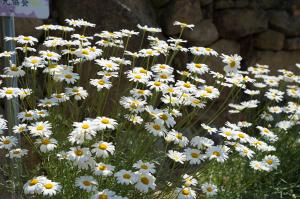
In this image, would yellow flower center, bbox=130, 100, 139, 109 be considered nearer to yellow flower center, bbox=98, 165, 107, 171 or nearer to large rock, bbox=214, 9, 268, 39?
yellow flower center, bbox=98, 165, 107, 171

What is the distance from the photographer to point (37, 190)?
195 cm

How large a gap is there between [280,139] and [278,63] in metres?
1.54

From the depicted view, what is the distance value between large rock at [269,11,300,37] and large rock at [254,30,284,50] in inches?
2.4

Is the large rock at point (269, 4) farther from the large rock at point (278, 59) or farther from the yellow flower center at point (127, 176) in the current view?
the yellow flower center at point (127, 176)

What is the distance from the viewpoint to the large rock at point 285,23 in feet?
15.3

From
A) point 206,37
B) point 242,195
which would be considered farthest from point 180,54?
point 242,195

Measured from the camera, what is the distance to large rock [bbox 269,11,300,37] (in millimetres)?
4672

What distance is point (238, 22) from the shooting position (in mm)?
4473

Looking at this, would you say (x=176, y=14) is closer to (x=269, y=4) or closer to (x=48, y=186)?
(x=269, y=4)

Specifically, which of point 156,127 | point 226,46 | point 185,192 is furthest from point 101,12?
point 185,192

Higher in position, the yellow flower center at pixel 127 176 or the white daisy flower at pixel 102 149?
the white daisy flower at pixel 102 149

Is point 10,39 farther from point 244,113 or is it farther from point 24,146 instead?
point 244,113

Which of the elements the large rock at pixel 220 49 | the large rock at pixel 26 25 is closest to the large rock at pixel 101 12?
the large rock at pixel 26 25

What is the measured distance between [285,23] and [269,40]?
0.24m
